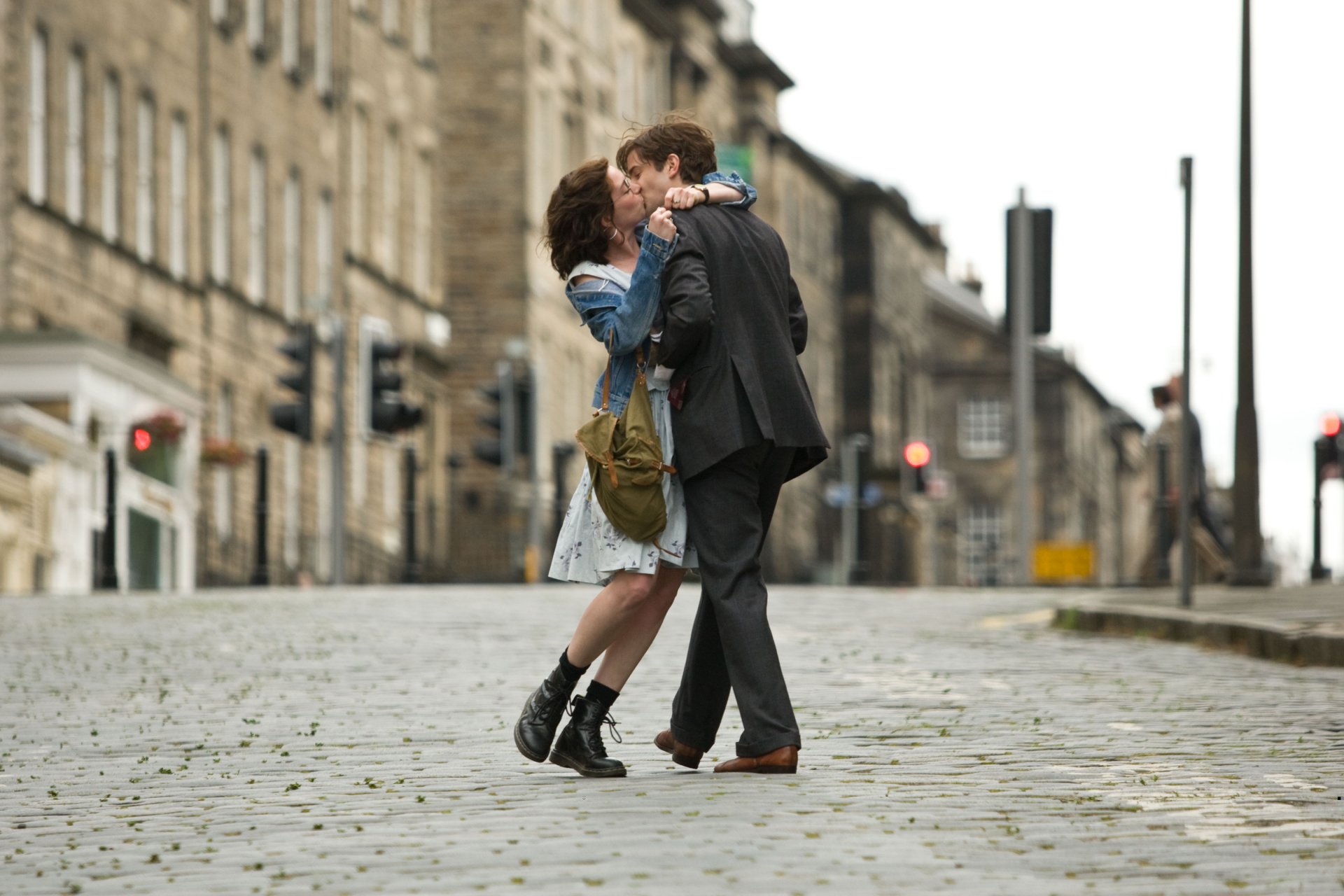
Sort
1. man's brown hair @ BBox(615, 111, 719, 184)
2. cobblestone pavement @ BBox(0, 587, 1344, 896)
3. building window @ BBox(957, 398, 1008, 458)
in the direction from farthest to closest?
building window @ BBox(957, 398, 1008, 458)
man's brown hair @ BBox(615, 111, 719, 184)
cobblestone pavement @ BBox(0, 587, 1344, 896)

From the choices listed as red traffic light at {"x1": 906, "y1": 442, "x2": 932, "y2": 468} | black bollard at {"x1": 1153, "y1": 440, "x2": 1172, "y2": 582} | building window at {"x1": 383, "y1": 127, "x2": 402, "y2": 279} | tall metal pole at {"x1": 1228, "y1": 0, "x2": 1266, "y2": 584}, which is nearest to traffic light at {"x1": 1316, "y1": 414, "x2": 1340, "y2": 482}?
black bollard at {"x1": 1153, "y1": 440, "x2": 1172, "y2": 582}

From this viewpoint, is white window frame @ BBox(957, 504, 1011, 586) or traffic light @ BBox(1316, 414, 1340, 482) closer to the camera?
traffic light @ BBox(1316, 414, 1340, 482)

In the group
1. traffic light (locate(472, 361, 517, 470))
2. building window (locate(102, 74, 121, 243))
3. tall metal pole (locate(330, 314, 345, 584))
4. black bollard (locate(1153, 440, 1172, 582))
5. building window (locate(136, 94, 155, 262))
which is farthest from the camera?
building window (locate(136, 94, 155, 262))

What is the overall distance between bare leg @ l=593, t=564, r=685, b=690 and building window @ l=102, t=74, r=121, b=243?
2914cm

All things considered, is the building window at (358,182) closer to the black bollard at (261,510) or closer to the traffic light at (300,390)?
the black bollard at (261,510)

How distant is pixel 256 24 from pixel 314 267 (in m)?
4.37

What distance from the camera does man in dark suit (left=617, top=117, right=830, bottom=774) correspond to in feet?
26.1

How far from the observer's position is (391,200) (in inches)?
1986

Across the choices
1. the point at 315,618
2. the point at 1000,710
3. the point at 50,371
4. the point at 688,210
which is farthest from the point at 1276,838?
the point at 50,371

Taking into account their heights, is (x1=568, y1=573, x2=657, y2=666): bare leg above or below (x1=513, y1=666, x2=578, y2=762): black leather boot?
above

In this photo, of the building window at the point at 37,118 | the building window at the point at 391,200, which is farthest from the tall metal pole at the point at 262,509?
the building window at the point at 391,200

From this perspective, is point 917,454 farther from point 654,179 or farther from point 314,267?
point 654,179

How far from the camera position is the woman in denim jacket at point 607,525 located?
26.3 ft

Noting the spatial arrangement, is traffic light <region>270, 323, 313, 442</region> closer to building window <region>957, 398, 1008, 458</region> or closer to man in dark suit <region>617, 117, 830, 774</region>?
man in dark suit <region>617, 117, 830, 774</region>
